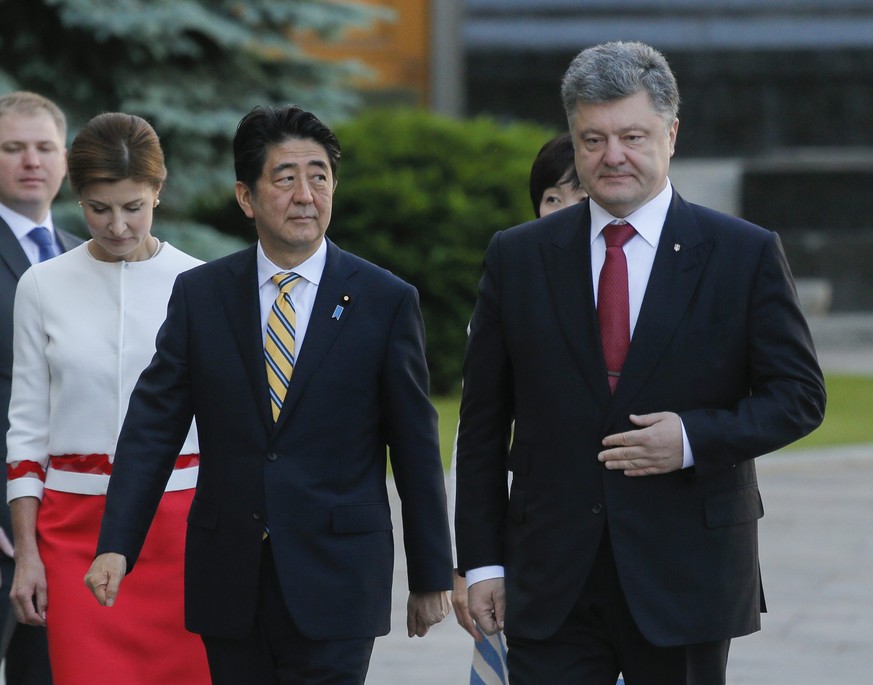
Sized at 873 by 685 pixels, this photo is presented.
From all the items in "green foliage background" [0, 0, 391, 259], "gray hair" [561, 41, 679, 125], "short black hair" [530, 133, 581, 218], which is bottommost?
"short black hair" [530, 133, 581, 218]

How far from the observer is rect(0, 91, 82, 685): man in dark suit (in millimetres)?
5070

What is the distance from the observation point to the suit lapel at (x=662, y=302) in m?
3.63

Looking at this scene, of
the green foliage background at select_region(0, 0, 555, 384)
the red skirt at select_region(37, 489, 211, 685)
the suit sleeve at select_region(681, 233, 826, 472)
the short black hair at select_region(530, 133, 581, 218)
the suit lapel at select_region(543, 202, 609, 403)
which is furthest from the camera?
the green foliage background at select_region(0, 0, 555, 384)

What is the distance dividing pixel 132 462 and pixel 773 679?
3.31 meters

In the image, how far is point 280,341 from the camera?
3.97 meters

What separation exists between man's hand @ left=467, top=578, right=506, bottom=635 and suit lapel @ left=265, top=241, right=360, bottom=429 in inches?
23.2

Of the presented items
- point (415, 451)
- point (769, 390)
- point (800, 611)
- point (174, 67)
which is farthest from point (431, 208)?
point (769, 390)

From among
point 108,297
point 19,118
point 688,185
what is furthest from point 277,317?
point 688,185

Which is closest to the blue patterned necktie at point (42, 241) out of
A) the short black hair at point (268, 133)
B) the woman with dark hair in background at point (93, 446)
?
the woman with dark hair in background at point (93, 446)

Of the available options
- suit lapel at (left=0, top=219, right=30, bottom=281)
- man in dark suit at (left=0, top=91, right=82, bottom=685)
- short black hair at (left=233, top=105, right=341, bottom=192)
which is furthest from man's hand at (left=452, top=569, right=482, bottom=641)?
suit lapel at (left=0, top=219, right=30, bottom=281)

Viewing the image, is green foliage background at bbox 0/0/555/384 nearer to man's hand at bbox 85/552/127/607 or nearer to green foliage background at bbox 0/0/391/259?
green foliage background at bbox 0/0/391/259

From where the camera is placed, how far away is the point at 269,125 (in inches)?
157

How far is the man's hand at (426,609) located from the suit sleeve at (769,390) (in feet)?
2.64

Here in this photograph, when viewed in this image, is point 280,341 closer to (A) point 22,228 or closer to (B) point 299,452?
(B) point 299,452
